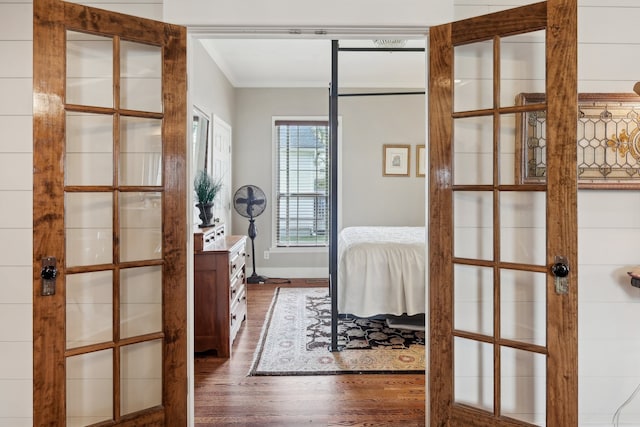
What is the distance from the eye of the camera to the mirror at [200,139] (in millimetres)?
3602

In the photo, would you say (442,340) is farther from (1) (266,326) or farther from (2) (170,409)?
(1) (266,326)

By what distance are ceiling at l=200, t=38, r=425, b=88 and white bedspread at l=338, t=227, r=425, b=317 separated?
2198 mm

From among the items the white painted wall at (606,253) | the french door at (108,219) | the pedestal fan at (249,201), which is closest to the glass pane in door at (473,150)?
the white painted wall at (606,253)

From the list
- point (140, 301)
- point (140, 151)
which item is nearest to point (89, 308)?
point (140, 301)

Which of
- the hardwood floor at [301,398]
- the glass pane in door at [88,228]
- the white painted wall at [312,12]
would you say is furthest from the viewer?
the hardwood floor at [301,398]

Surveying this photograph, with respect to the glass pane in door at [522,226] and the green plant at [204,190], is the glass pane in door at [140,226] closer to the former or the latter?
Result: the green plant at [204,190]

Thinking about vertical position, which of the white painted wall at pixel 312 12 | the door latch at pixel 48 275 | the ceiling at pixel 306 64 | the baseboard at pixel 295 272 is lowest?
the baseboard at pixel 295 272

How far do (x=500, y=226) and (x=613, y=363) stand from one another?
978 millimetres

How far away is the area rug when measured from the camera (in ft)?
9.06

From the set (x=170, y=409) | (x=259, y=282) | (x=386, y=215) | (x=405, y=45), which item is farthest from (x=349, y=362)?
(x=405, y=45)

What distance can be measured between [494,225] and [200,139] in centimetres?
292

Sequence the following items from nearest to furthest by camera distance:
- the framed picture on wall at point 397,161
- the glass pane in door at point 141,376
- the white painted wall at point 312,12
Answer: the glass pane in door at point 141,376 < the white painted wall at point 312,12 < the framed picture on wall at point 397,161

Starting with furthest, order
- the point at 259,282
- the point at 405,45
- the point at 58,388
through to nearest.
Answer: the point at 259,282
the point at 405,45
the point at 58,388

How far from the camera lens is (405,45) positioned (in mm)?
4367
